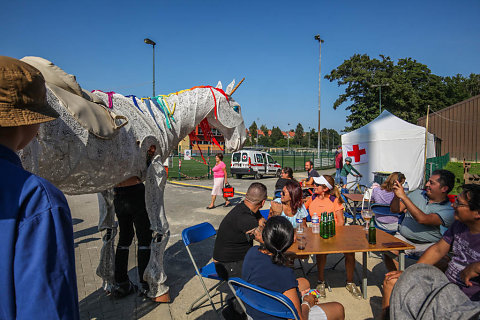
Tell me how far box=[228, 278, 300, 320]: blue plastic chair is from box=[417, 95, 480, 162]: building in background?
22.3 m

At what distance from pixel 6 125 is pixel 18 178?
0.16m

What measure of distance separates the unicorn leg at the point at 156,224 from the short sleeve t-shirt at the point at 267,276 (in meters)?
1.45

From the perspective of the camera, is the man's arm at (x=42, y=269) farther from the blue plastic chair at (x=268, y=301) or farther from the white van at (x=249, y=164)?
the white van at (x=249, y=164)

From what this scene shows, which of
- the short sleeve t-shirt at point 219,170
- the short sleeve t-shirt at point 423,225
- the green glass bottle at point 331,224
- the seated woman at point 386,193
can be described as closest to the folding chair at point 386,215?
the seated woman at point 386,193

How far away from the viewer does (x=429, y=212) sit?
133 inches

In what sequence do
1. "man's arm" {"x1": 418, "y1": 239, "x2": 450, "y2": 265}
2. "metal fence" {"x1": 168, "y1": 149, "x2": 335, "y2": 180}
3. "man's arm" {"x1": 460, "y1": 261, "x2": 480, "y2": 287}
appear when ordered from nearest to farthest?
"man's arm" {"x1": 460, "y1": 261, "x2": 480, "y2": 287} → "man's arm" {"x1": 418, "y1": 239, "x2": 450, "y2": 265} → "metal fence" {"x1": 168, "y1": 149, "x2": 335, "y2": 180}

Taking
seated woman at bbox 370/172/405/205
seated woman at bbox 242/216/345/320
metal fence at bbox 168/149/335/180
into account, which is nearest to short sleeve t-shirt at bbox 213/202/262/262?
seated woman at bbox 242/216/345/320

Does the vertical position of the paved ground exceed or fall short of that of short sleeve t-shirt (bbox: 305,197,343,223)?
Answer: it falls short

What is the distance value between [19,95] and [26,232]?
16.1 inches

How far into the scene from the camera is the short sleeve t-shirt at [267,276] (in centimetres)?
209

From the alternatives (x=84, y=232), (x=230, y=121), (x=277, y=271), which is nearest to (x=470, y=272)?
(x=277, y=271)

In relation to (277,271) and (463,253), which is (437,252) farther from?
(277,271)

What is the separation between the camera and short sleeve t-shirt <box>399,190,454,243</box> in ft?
10.7

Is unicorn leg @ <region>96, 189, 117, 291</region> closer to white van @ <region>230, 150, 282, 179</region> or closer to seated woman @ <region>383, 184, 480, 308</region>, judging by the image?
seated woman @ <region>383, 184, 480, 308</region>
